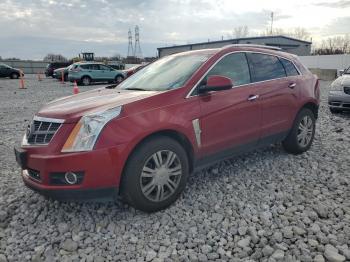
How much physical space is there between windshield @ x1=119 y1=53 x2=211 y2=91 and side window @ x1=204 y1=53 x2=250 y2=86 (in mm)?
198

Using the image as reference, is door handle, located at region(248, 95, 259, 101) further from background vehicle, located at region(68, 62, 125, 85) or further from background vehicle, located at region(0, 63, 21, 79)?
background vehicle, located at region(0, 63, 21, 79)

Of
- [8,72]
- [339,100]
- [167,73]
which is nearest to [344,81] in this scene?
[339,100]

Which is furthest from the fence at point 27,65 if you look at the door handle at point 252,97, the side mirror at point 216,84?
the side mirror at point 216,84

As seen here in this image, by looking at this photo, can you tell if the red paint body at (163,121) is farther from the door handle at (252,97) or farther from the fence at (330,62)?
the fence at (330,62)

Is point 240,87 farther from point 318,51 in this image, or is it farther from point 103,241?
point 318,51

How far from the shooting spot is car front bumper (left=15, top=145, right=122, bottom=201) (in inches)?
117

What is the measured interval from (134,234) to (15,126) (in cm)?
626

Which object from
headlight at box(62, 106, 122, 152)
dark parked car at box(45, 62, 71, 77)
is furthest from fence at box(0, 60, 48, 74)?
headlight at box(62, 106, 122, 152)

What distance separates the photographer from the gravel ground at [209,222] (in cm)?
287

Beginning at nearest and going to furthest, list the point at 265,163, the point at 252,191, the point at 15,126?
the point at 252,191
the point at 265,163
the point at 15,126

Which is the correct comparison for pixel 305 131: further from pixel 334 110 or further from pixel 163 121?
pixel 334 110

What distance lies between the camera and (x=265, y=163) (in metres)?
4.86

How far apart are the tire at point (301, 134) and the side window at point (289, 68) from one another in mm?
595

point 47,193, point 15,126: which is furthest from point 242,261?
point 15,126
